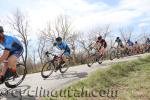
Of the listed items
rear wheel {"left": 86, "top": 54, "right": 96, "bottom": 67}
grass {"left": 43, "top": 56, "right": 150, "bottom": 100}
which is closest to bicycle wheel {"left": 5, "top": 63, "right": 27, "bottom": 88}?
grass {"left": 43, "top": 56, "right": 150, "bottom": 100}

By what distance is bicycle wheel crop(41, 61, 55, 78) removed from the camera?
536 inches

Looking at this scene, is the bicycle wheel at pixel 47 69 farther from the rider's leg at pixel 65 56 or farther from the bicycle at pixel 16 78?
the bicycle at pixel 16 78

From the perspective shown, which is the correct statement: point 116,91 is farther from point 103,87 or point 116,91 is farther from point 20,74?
point 20,74

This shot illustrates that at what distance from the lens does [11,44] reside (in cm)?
955

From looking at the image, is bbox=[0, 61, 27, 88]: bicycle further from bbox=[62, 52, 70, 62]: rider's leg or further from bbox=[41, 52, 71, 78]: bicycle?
bbox=[62, 52, 70, 62]: rider's leg

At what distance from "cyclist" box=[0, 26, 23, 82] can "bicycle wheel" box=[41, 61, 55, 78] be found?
11.7ft

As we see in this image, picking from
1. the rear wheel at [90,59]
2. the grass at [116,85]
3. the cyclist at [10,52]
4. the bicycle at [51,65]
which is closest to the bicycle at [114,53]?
the rear wheel at [90,59]

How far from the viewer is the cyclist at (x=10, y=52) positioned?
30.7ft

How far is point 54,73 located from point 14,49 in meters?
5.36

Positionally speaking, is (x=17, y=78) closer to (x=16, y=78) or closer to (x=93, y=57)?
(x=16, y=78)

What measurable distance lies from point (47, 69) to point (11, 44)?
4.32 metres

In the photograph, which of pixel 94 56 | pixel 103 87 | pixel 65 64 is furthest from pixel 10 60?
pixel 94 56

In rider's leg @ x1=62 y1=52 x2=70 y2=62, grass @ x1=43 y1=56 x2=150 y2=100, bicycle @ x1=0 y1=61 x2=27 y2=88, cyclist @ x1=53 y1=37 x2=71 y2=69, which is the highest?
cyclist @ x1=53 y1=37 x2=71 y2=69

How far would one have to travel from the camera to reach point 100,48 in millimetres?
20141
